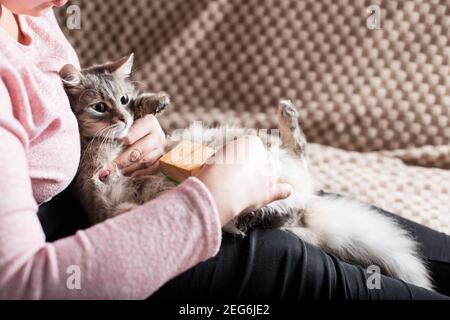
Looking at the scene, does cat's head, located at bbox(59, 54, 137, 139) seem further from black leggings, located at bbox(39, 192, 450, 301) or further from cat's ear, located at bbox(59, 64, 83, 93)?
black leggings, located at bbox(39, 192, 450, 301)

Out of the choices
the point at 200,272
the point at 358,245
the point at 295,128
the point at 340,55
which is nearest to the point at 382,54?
the point at 340,55

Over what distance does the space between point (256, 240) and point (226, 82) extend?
2.37ft

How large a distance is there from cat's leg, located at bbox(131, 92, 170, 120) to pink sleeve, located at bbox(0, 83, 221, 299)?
0.44m

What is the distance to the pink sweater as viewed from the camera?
52 centimetres

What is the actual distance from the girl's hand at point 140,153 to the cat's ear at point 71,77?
13 centimetres

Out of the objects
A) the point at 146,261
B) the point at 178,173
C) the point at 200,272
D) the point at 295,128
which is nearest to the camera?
the point at 146,261

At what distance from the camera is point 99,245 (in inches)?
21.4

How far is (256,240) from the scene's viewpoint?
75 cm

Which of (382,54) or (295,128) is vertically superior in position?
(382,54)

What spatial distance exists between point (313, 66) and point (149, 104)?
1.71ft

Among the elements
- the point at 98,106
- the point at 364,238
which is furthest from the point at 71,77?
the point at 364,238

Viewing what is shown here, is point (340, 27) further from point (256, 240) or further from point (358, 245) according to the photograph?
point (256, 240)

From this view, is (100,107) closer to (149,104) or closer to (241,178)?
(149,104)

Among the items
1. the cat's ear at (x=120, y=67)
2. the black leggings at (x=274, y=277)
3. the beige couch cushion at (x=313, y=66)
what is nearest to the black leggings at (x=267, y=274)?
the black leggings at (x=274, y=277)
